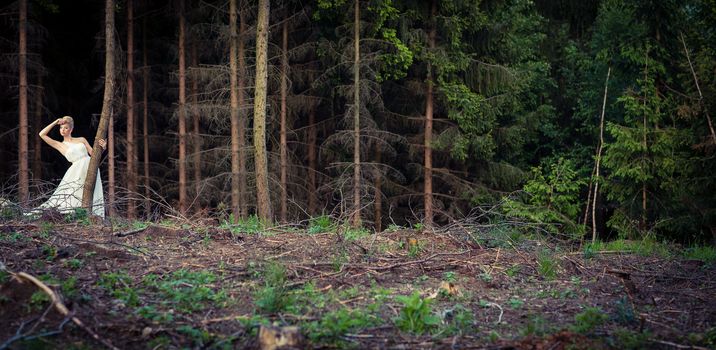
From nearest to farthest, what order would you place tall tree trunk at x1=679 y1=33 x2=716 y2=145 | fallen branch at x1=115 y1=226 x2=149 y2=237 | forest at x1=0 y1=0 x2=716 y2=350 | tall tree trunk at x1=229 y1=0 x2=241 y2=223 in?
forest at x1=0 y1=0 x2=716 y2=350
fallen branch at x1=115 y1=226 x2=149 y2=237
tall tree trunk at x1=679 y1=33 x2=716 y2=145
tall tree trunk at x1=229 y1=0 x2=241 y2=223

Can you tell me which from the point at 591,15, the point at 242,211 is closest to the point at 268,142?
the point at 242,211

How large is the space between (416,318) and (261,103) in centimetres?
990

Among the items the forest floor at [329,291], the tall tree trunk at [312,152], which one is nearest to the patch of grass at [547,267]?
the forest floor at [329,291]

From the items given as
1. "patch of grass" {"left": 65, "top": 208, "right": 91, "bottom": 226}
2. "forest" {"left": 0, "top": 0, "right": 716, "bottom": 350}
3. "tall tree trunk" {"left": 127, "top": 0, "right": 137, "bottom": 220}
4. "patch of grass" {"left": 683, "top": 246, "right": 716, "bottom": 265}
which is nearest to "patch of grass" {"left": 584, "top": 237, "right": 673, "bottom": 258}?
"forest" {"left": 0, "top": 0, "right": 716, "bottom": 350}

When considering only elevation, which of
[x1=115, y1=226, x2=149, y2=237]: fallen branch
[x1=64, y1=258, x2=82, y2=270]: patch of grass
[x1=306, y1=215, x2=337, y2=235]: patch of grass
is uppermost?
[x1=115, y1=226, x2=149, y2=237]: fallen branch

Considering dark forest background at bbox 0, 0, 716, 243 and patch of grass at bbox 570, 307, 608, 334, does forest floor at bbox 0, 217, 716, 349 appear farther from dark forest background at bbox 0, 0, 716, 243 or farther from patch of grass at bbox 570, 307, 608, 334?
dark forest background at bbox 0, 0, 716, 243

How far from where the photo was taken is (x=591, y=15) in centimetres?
2758

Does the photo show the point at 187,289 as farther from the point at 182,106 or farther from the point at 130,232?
the point at 182,106

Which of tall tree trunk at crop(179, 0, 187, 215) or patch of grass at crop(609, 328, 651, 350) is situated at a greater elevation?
tall tree trunk at crop(179, 0, 187, 215)

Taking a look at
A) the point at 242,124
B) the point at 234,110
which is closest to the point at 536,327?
the point at 234,110

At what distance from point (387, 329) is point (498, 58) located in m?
18.7

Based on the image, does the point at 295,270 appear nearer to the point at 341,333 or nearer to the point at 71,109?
the point at 341,333

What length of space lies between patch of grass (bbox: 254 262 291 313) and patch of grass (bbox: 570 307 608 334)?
2.76 metres

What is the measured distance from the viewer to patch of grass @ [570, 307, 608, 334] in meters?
6.11
